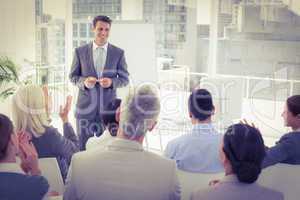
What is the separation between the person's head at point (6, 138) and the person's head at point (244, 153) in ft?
3.15

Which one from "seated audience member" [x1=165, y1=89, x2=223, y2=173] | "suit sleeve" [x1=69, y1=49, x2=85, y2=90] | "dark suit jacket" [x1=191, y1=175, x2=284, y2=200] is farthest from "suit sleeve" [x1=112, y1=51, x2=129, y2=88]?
"dark suit jacket" [x1=191, y1=175, x2=284, y2=200]

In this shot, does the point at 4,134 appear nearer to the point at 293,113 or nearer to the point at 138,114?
the point at 138,114

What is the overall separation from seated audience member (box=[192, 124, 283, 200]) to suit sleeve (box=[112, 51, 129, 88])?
8.25 feet

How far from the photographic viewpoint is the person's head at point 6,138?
1916 mm

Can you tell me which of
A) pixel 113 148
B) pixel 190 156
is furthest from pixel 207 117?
pixel 113 148

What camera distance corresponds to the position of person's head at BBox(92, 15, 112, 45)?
4297 mm

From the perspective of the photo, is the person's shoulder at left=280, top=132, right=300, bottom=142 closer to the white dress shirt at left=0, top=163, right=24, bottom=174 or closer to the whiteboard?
the white dress shirt at left=0, top=163, right=24, bottom=174

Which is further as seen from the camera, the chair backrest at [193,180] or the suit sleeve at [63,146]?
the suit sleeve at [63,146]

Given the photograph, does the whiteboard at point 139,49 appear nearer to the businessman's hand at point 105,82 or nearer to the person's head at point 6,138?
the businessman's hand at point 105,82

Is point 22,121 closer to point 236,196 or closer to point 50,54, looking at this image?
point 236,196

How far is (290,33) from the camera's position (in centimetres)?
656

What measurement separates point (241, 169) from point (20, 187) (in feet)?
3.08

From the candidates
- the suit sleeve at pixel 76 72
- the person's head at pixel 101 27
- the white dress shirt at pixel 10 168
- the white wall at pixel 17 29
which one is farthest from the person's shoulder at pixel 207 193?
the white wall at pixel 17 29

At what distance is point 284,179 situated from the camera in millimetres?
2365
